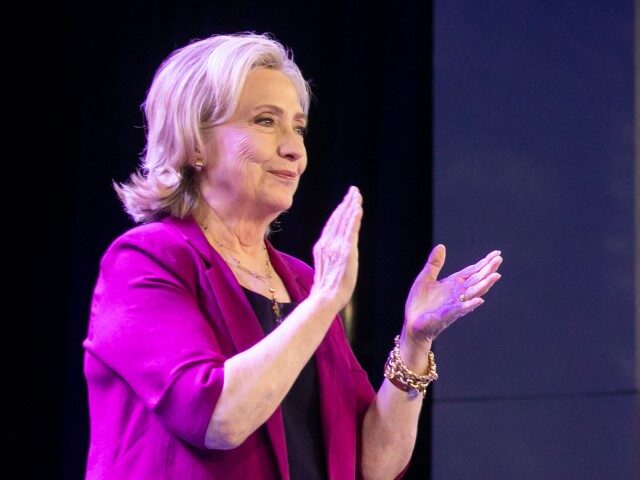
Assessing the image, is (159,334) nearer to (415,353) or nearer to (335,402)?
(335,402)

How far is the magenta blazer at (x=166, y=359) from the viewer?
45.9 inches

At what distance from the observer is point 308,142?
2799mm

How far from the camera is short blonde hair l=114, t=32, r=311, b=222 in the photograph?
143 centimetres

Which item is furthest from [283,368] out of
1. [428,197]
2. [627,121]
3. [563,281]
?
[627,121]

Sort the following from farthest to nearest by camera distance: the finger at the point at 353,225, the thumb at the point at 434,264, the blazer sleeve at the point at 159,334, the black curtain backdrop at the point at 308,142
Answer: the black curtain backdrop at the point at 308,142, the thumb at the point at 434,264, the finger at the point at 353,225, the blazer sleeve at the point at 159,334

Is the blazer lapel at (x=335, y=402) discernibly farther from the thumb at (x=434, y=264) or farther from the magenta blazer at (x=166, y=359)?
the thumb at (x=434, y=264)

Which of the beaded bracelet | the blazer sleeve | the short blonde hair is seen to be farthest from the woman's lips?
the beaded bracelet

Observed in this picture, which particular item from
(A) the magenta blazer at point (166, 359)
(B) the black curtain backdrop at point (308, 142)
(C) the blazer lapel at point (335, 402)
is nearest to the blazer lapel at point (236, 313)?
(A) the magenta blazer at point (166, 359)

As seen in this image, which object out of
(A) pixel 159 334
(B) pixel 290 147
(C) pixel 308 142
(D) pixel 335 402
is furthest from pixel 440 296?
(C) pixel 308 142

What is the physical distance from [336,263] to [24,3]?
149cm

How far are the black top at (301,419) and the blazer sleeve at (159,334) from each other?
0.15 meters

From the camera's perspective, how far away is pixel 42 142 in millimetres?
2330

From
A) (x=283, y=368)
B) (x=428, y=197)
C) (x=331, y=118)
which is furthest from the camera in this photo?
(x=428, y=197)

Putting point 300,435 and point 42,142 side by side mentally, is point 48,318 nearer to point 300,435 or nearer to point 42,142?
point 42,142
